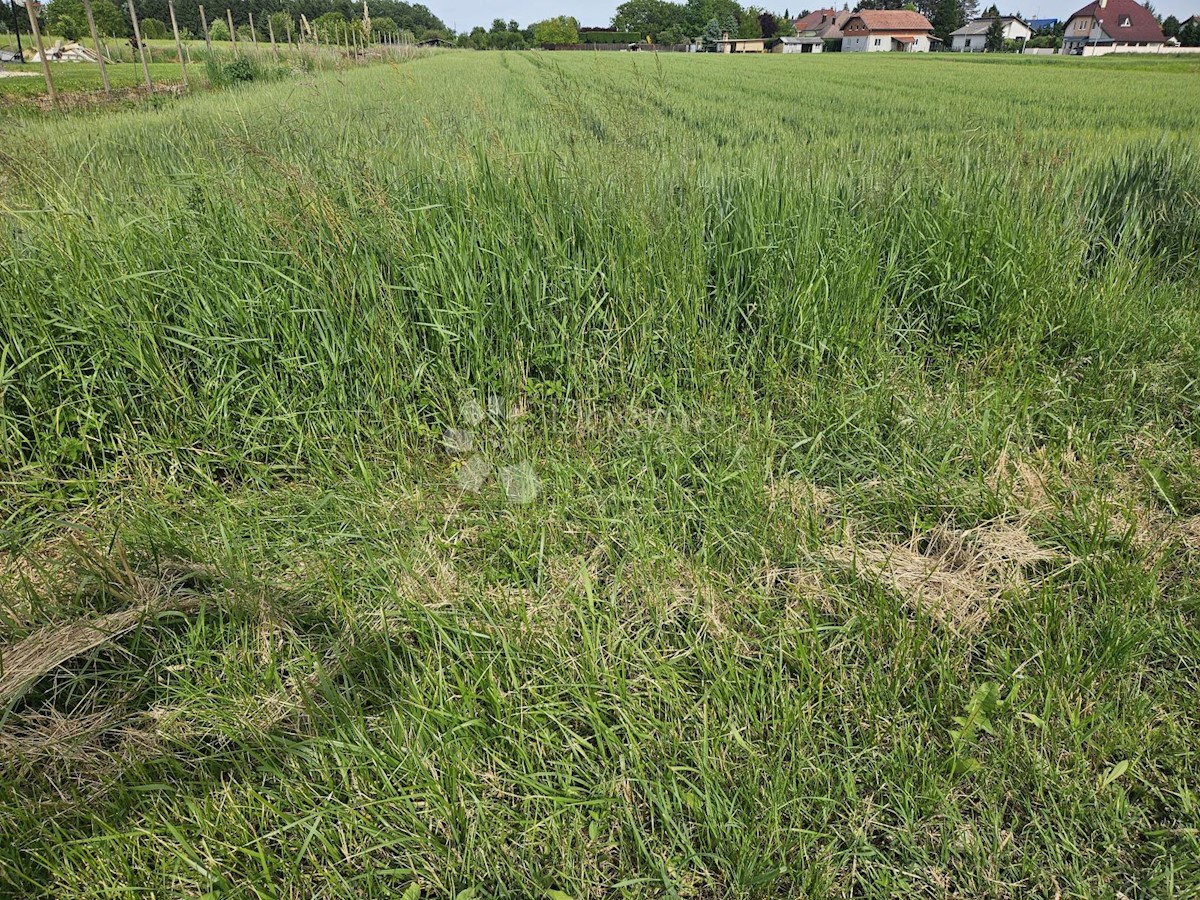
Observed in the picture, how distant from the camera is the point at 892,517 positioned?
7.03 ft

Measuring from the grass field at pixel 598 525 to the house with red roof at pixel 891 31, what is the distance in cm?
9236

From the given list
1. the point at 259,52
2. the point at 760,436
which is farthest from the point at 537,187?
the point at 259,52

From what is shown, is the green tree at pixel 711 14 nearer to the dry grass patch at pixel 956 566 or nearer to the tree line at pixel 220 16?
the tree line at pixel 220 16

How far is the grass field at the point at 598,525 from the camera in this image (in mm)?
1313

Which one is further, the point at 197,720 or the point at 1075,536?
the point at 1075,536

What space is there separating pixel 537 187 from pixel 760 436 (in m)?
1.65

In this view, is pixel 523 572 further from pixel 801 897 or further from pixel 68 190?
pixel 68 190

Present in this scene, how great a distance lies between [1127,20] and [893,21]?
23.2m

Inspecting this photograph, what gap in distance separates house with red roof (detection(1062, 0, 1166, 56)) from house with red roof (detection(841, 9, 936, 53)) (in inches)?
622

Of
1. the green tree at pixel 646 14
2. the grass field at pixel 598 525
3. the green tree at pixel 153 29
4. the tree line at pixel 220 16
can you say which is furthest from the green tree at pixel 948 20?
the grass field at pixel 598 525

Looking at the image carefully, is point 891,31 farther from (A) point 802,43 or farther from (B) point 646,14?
(B) point 646,14

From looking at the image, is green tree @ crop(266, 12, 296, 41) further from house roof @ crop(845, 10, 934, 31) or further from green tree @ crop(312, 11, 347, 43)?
house roof @ crop(845, 10, 934, 31)

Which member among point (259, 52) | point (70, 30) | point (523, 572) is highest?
point (70, 30)

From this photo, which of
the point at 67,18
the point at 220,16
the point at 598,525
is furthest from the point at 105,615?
the point at 220,16
